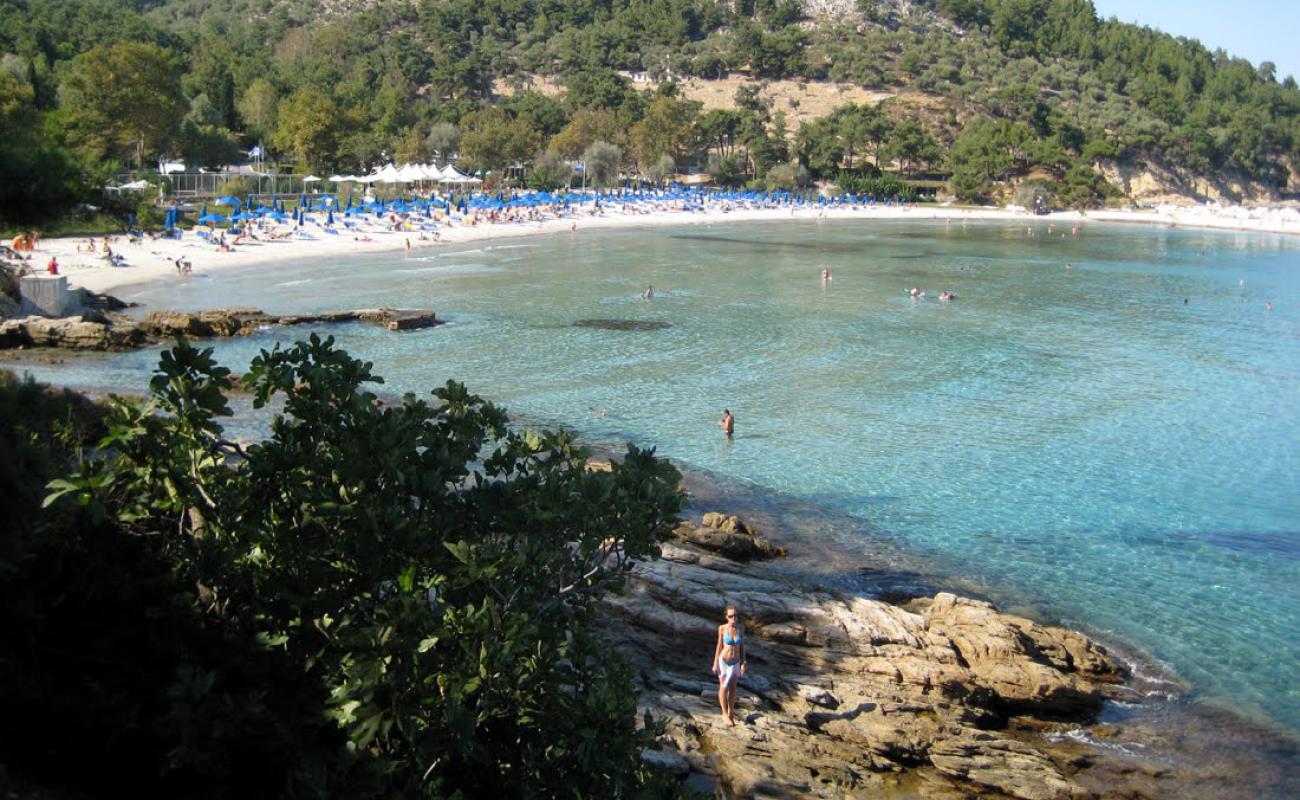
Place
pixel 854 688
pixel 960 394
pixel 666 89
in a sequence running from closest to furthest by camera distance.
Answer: pixel 854 688 → pixel 960 394 → pixel 666 89

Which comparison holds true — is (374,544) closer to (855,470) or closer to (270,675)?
(270,675)

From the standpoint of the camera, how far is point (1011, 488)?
20.4 m

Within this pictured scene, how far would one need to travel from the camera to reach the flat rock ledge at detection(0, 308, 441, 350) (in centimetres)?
2895

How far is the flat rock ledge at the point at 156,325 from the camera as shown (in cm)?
Answer: 2895

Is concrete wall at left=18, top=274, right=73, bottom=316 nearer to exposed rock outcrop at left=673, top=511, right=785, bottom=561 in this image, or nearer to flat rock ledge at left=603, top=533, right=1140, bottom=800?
exposed rock outcrop at left=673, top=511, right=785, bottom=561

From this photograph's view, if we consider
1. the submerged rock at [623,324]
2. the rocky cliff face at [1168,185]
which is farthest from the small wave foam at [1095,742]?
the rocky cliff face at [1168,185]

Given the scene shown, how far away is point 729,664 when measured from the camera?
33.8 feet

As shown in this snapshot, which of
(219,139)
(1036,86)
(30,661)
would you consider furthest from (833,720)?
(1036,86)

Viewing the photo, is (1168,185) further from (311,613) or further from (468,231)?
(311,613)

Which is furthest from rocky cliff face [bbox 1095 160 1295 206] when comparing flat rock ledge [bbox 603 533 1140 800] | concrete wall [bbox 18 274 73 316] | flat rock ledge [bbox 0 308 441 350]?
flat rock ledge [bbox 603 533 1140 800]

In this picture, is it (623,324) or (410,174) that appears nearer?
(623,324)

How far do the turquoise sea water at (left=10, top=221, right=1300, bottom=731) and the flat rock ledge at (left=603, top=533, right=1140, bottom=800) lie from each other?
2.73 m

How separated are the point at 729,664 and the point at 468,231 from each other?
6121 cm

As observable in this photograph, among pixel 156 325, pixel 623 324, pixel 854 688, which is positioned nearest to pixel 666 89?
pixel 623 324
